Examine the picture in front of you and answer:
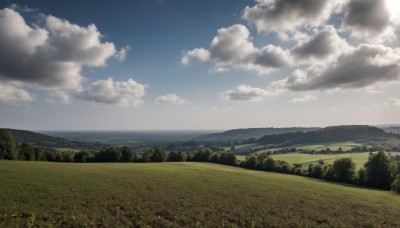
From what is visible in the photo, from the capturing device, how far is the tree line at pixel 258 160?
85.4m

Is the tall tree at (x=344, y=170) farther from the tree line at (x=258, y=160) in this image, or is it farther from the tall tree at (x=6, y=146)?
the tall tree at (x=6, y=146)

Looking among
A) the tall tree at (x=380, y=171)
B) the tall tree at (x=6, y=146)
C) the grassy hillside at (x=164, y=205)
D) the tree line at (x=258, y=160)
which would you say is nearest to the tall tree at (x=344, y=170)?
the tree line at (x=258, y=160)

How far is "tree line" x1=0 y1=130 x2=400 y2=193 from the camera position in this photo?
8538 cm

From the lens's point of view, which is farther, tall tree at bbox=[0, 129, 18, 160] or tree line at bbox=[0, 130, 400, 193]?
tall tree at bbox=[0, 129, 18, 160]

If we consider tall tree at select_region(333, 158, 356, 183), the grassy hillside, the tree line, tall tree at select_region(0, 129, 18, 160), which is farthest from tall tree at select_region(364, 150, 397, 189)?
tall tree at select_region(0, 129, 18, 160)

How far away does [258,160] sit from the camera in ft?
391

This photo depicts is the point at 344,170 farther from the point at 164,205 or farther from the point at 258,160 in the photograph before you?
the point at 164,205

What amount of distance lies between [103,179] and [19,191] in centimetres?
1393

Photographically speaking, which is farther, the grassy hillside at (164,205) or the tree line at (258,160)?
the tree line at (258,160)

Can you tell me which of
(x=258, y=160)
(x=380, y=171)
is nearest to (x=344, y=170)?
(x=380, y=171)

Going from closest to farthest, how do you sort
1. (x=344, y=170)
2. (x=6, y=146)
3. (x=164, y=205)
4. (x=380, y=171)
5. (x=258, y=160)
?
1. (x=164, y=205)
2. (x=380, y=171)
3. (x=6, y=146)
4. (x=344, y=170)
5. (x=258, y=160)

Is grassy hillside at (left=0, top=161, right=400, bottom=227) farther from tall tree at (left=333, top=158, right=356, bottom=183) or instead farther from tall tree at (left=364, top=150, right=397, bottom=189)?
tall tree at (left=333, top=158, right=356, bottom=183)

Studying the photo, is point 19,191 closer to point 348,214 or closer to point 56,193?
point 56,193

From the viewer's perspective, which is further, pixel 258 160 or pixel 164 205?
pixel 258 160
